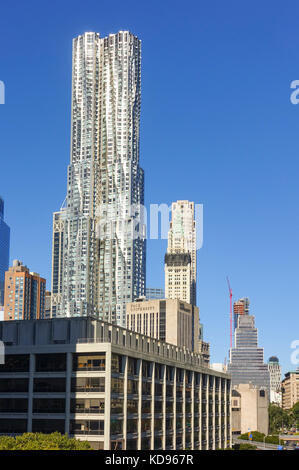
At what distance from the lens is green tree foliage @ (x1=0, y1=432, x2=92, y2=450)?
250ft

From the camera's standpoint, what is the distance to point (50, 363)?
4390 inches

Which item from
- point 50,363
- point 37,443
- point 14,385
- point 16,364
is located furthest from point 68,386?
point 37,443

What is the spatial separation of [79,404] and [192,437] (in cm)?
5415

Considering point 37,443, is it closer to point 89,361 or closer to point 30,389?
point 89,361

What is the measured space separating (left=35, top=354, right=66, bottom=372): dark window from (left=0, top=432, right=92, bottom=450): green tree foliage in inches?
907

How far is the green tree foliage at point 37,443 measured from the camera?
250ft

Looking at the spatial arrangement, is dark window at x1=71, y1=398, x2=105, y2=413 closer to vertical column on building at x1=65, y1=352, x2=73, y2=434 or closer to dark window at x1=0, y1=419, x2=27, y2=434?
vertical column on building at x1=65, y1=352, x2=73, y2=434

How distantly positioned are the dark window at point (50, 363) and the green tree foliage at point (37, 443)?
23033 mm

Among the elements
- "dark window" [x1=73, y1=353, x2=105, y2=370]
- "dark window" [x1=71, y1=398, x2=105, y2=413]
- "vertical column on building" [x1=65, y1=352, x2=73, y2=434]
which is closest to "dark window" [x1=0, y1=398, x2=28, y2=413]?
"vertical column on building" [x1=65, y1=352, x2=73, y2=434]

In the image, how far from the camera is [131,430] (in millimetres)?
115938

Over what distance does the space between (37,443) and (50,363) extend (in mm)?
33250
